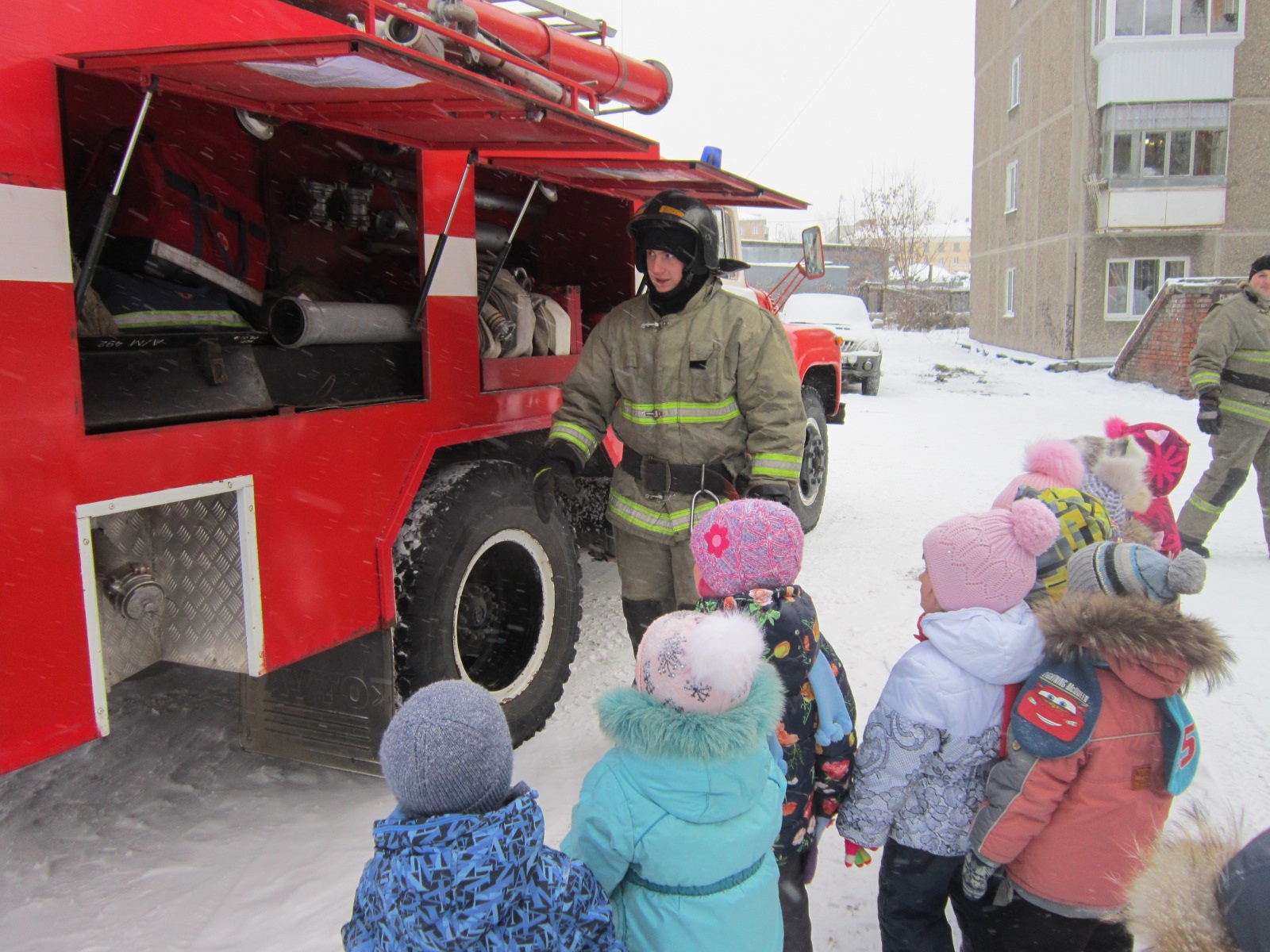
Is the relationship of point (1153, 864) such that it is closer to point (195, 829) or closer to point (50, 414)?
point (50, 414)

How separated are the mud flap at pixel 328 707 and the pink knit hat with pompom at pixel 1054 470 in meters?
2.05

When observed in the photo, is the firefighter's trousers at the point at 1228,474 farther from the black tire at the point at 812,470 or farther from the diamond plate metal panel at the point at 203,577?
the diamond plate metal panel at the point at 203,577

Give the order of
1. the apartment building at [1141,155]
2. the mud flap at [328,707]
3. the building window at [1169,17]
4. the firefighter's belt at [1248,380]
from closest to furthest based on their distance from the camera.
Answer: the mud flap at [328,707]
the firefighter's belt at [1248,380]
the building window at [1169,17]
the apartment building at [1141,155]

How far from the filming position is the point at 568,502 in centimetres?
474

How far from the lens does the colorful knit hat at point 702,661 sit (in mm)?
1519

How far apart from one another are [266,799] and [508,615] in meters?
1.05

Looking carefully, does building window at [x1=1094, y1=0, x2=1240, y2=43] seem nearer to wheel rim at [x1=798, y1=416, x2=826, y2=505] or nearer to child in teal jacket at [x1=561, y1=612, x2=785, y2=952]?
wheel rim at [x1=798, y1=416, x2=826, y2=505]

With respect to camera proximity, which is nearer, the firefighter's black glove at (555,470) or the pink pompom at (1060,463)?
the pink pompom at (1060,463)

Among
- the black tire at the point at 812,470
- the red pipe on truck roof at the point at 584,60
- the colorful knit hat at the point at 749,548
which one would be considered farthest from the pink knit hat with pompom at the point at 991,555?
the black tire at the point at 812,470

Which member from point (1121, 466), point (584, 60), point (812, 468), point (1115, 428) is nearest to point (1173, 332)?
point (812, 468)

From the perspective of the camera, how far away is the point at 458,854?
1.27 metres

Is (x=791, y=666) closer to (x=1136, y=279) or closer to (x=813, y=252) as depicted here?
(x=813, y=252)

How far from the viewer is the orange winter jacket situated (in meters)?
1.82

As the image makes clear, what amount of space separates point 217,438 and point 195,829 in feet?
4.36
